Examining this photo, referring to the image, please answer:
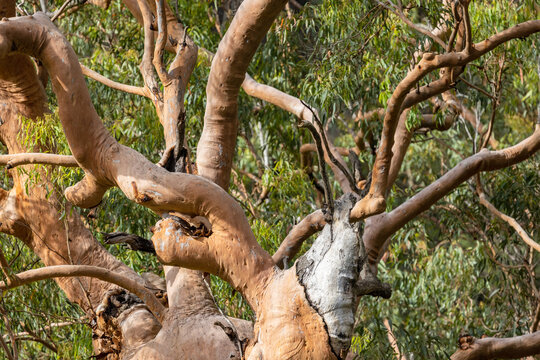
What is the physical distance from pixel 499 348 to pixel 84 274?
2.45 meters

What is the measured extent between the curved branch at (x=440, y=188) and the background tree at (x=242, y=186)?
0.01m

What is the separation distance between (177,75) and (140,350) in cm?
139

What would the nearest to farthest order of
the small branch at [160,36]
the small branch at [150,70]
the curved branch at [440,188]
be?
1. the small branch at [160,36]
2. the small branch at [150,70]
3. the curved branch at [440,188]

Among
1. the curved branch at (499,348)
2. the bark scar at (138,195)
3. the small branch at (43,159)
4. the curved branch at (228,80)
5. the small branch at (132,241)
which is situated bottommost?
the curved branch at (499,348)

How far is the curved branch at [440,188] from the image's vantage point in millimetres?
4531

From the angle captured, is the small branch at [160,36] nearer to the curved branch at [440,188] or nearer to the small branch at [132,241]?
the small branch at [132,241]

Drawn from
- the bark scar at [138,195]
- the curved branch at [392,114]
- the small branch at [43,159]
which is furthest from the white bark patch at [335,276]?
the small branch at [43,159]

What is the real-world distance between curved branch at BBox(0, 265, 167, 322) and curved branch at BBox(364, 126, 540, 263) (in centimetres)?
141

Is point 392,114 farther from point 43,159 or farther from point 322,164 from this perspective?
point 43,159

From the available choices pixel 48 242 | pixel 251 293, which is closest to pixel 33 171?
pixel 48 242

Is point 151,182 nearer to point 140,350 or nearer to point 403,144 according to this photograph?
point 140,350

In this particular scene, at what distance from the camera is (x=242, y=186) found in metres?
7.25

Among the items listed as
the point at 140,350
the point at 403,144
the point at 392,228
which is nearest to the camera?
the point at 140,350

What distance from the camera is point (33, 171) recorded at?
4.28 meters
